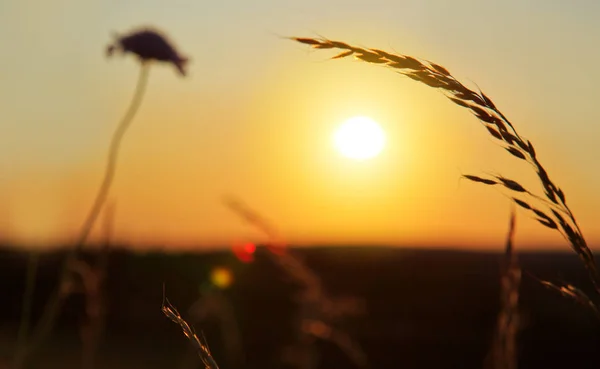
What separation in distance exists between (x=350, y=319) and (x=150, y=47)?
10.6m

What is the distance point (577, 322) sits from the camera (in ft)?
93.8

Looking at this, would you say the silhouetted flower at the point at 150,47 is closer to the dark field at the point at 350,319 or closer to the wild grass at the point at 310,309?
the wild grass at the point at 310,309

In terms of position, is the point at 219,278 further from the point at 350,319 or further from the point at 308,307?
the point at 350,319

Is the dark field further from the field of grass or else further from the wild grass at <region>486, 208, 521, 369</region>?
the wild grass at <region>486, 208, 521, 369</region>

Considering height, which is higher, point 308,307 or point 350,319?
point 308,307

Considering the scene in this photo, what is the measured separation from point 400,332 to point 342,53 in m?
25.3

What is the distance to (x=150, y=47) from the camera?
4547 mm

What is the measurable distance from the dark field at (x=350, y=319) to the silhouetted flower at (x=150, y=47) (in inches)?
391

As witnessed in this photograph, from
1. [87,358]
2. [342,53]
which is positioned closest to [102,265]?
[87,358]

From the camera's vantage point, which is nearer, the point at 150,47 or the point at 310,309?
the point at 310,309

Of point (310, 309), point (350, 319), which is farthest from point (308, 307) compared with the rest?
point (350, 319)

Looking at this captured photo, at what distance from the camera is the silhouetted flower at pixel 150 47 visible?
4535mm

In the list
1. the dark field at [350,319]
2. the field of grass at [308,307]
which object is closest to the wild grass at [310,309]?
the field of grass at [308,307]

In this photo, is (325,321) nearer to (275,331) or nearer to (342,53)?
(342,53)
